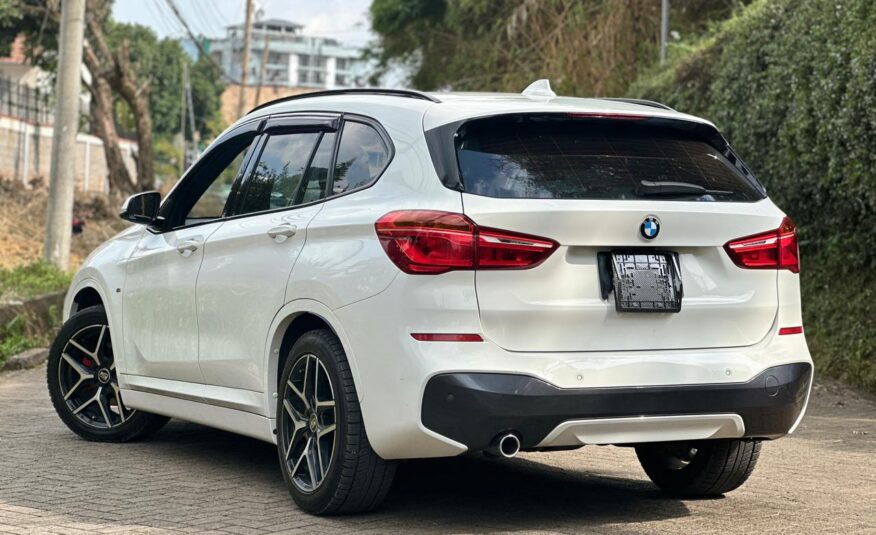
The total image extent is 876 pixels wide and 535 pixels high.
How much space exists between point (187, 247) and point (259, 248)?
2.70ft

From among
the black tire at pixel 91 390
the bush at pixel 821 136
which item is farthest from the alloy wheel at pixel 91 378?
the bush at pixel 821 136

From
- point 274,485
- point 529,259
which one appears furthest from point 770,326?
point 274,485

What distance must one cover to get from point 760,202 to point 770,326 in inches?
20.9

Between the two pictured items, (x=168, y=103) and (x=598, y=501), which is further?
(x=168, y=103)

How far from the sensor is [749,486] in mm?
6945

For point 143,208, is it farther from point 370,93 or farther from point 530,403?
point 530,403

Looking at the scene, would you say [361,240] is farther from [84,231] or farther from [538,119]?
[84,231]

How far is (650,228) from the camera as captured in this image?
5441mm

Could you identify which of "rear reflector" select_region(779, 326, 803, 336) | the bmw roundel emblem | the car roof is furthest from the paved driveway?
the car roof

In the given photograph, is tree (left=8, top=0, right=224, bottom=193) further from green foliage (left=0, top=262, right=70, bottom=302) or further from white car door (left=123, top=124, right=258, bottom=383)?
white car door (left=123, top=124, right=258, bottom=383)

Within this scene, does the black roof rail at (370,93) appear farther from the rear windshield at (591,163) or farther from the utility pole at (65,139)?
the utility pole at (65,139)

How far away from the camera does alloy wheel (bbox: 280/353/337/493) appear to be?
5.79 meters

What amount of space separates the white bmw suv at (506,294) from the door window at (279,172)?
0.08 feet

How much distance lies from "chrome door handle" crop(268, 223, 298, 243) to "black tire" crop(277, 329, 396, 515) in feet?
1.61
